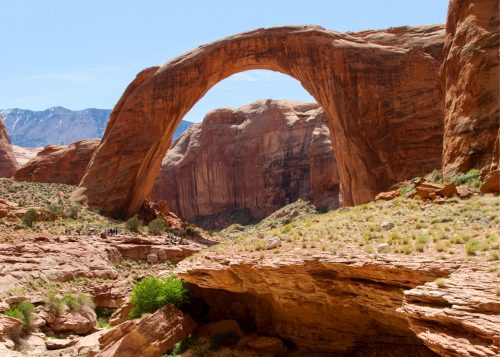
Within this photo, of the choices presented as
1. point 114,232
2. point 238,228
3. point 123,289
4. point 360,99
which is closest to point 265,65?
point 360,99

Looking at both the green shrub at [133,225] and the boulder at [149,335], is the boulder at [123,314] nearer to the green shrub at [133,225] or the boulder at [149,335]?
the boulder at [149,335]

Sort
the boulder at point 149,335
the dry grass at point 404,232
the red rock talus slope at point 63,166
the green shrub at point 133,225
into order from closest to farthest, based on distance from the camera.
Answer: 1. the dry grass at point 404,232
2. the boulder at point 149,335
3. the green shrub at point 133,225
4. the red rock talus slope at point 63,166

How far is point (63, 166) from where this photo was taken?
41.7 m

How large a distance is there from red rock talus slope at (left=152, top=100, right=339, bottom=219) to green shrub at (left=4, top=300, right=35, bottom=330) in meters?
32.6

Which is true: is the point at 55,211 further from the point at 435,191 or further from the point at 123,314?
the point at 435,191

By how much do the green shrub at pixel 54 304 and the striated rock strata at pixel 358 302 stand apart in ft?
18.2

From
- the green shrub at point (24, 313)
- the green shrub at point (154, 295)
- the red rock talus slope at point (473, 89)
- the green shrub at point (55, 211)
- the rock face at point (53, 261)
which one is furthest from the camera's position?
the green shrub at point (55, 211)

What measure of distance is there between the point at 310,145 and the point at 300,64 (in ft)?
64.0

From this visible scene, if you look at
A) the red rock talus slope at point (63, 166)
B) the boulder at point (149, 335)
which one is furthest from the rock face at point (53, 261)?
the red rock talus slope at point (63, 166)

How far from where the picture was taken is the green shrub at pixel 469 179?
44.9 feet

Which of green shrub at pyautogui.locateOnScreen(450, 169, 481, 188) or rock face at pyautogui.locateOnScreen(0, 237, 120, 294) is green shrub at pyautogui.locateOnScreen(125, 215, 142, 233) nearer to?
rock face at pyautogui.locateOnScreen(0, 237, 120, 294)

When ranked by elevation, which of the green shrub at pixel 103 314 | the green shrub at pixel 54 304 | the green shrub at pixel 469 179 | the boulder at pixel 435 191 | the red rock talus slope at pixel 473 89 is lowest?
the green shrub at pixel 103 314

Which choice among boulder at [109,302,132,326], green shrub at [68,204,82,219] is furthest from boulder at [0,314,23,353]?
green shrub at [68,204,82,219]

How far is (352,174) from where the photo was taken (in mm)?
27547
